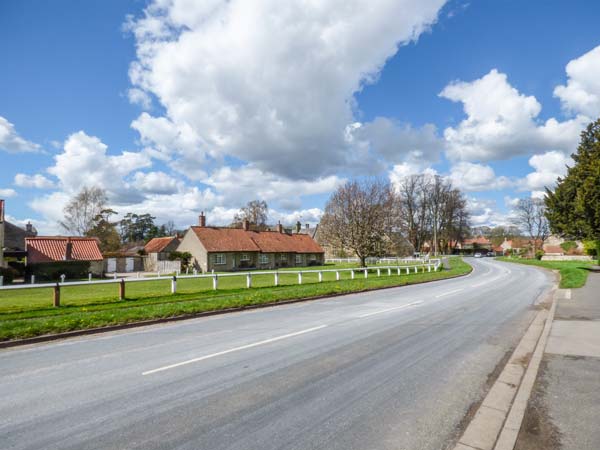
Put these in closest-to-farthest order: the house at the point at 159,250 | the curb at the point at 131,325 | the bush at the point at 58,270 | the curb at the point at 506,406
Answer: the curb at the point at 506,406 < the curb at the point at 131,325 < the bush at the point at 58,270 < the house at the point at 159,250

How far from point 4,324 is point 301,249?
47043 mm

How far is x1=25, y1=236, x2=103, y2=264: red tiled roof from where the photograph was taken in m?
34.9

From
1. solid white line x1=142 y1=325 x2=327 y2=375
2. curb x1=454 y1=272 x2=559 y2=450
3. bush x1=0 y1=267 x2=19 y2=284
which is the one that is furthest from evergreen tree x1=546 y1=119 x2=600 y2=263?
bush x1=0 y1=267 x2=19 y2=284

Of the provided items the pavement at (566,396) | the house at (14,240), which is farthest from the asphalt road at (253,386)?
the house at (14,240)

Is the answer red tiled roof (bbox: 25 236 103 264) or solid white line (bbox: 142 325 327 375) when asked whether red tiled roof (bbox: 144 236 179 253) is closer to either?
red tiled roof (bbox: 25 236 103 264)

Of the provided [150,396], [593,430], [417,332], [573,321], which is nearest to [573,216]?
[573,321]

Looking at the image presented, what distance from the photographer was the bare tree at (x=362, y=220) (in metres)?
35.3

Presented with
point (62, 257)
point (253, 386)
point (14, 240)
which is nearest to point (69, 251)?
point (62, 257)

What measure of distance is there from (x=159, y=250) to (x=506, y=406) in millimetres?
52258

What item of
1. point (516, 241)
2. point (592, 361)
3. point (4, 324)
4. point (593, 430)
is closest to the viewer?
point (593, 430)

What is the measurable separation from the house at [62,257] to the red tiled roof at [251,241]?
11780mm

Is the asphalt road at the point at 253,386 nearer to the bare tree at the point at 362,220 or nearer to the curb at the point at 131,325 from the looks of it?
the curb at the point at 131,325

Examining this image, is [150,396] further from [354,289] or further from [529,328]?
[354,289]

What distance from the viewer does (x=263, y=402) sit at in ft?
15.1
